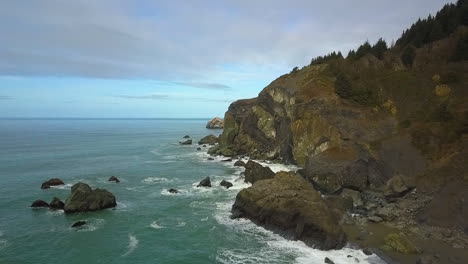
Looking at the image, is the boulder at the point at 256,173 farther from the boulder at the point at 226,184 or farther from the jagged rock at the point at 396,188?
the jagged rock at the point at 396,188

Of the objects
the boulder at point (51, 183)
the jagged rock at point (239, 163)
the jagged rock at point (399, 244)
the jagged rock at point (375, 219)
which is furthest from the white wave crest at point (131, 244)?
the jagged rock at point (239, 163)

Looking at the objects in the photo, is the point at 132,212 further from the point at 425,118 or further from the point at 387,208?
the point at 425,118

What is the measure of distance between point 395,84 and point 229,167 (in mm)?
36967

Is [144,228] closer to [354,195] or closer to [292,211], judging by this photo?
[292,211]

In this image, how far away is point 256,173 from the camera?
58.2 meters

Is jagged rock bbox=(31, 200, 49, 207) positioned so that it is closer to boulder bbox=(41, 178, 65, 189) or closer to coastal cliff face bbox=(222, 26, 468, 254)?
boulder bbox=(41, 178, 65, 189)

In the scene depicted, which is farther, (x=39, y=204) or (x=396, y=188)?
(x=39, y=204)

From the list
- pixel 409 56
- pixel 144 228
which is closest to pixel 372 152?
pixel 144 228

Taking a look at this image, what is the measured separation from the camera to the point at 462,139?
49500 mm

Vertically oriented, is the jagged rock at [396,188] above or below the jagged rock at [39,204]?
above

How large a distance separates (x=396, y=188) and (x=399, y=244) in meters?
15.1

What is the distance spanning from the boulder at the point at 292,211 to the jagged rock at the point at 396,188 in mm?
12175

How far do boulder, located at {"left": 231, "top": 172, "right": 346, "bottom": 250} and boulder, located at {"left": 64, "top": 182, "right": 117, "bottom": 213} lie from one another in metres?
16.9

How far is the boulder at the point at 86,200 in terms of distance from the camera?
45031 millimetres
